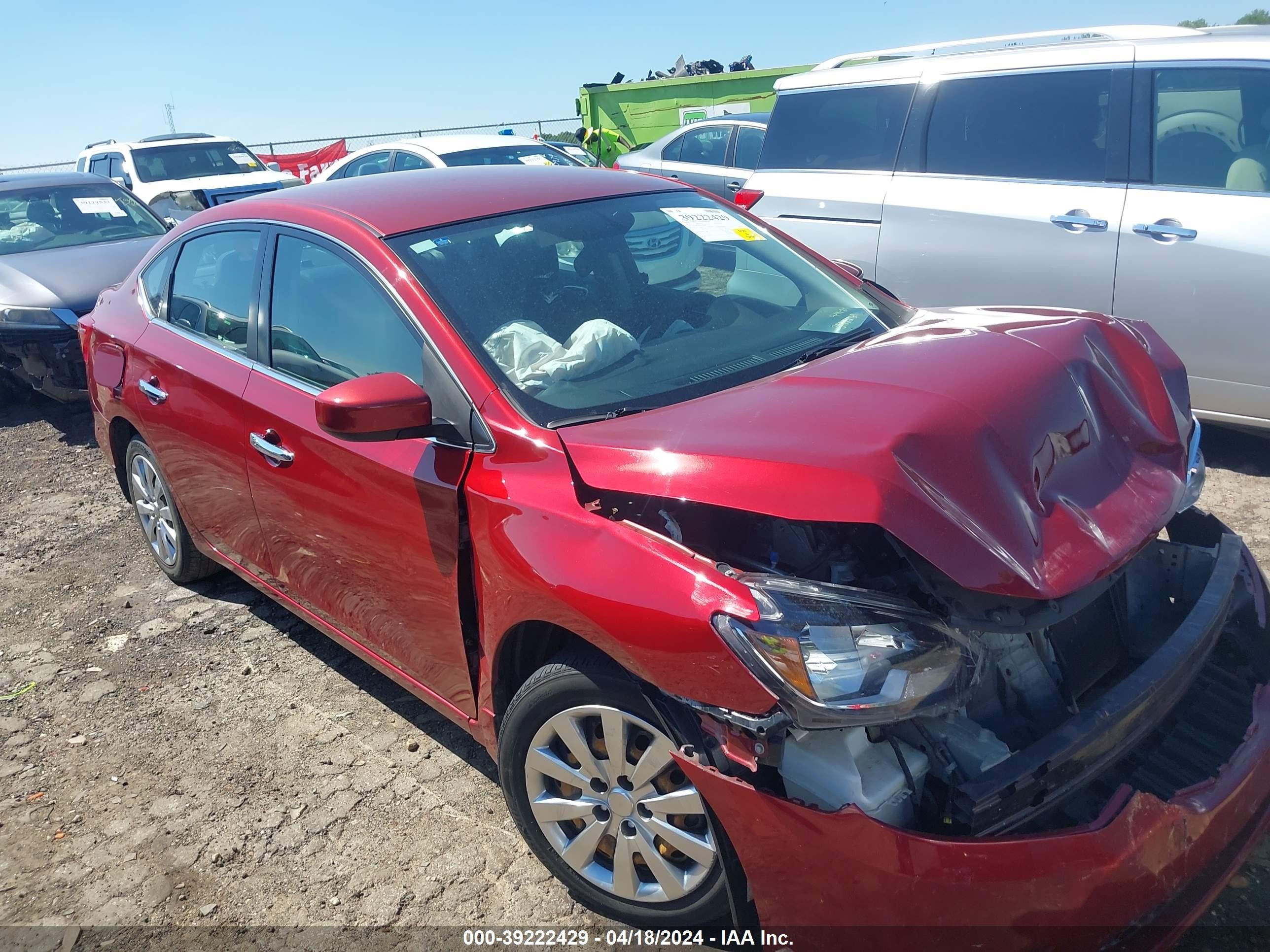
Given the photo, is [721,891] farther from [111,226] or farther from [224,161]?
[224,161]

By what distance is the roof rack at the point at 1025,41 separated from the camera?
4.91 metres

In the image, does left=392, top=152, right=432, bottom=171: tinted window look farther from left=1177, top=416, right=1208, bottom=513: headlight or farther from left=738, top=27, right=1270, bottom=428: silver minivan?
left=1177, top=416, right=1208, bottom=513: headlight

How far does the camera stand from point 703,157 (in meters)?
10.3

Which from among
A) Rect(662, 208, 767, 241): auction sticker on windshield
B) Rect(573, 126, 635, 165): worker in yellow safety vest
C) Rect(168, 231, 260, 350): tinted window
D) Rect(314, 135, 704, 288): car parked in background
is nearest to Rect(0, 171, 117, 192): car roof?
Rect(314, 135, 704, 288): car parked in background

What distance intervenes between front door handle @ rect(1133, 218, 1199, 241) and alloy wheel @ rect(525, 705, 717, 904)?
3753mm

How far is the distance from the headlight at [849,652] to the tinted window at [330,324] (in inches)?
49.3

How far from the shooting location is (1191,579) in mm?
2523

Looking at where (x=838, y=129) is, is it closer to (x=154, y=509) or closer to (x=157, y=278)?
(x=157, y=278)

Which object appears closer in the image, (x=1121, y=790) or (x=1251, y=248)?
(x=1121, y=790)

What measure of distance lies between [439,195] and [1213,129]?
11.9 feet

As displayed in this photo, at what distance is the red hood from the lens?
1945mm

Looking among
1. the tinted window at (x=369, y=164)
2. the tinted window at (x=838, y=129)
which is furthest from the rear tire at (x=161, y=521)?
the tinted window at (x=369, y=164)

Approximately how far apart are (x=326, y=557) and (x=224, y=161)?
43.5 ft

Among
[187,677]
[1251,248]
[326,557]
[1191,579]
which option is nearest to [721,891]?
[1191,579]
